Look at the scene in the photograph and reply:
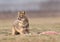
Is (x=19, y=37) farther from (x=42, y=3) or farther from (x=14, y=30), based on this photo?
(x=42, y=3)

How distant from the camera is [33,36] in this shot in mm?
14414

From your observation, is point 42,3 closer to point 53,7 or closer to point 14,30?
point 53,7

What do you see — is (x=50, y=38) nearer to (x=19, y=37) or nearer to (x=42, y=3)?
(x=19, y=37)

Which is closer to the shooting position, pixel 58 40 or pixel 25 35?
pixel 58 40

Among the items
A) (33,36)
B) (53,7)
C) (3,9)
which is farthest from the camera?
(53,7)

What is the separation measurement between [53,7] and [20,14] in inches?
1745

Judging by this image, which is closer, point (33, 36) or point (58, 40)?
point (58, 40)

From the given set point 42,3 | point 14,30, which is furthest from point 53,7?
point 14,30

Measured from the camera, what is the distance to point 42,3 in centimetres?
A: 6106

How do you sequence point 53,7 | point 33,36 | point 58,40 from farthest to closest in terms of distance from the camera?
point 53,7, point 33,36, point 58,40

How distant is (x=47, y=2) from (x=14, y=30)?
47189mm

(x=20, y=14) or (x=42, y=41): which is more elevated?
(x=20, y=14)

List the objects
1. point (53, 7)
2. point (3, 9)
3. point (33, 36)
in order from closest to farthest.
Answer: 1. point (33, 36)
2. point (3, 9)
3. point (53, 7)

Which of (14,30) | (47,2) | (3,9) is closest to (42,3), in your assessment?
(47,2)
